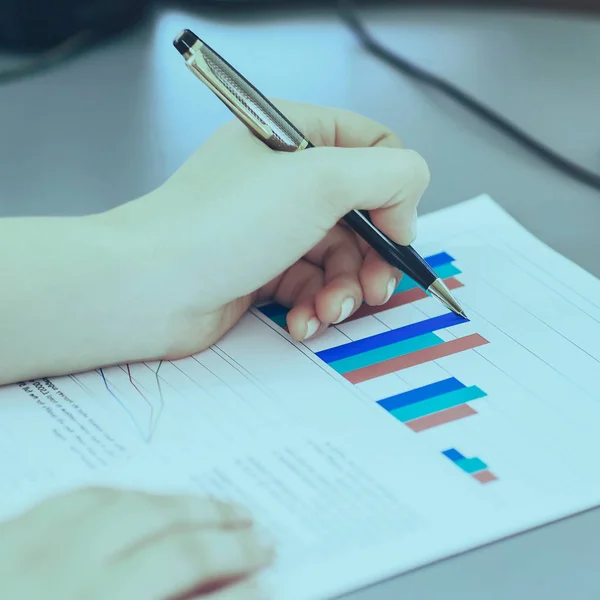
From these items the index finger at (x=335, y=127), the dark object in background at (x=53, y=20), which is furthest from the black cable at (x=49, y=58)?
the index finger at (x=335, y=127)

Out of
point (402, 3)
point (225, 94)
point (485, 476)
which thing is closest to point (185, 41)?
point (225, 94)

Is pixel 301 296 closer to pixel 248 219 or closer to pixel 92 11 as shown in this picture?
pixel 248 219

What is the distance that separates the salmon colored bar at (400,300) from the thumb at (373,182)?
0.04 m

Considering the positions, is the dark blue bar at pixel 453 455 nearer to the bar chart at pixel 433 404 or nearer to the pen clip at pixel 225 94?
the bar chart at pixel 433 404

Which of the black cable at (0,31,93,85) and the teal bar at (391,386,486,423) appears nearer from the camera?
the teal bar at (391,386,486,423)

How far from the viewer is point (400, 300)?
0.48m

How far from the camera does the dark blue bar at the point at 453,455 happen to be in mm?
362

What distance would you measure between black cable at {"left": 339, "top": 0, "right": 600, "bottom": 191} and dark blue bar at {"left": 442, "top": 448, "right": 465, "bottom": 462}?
31 centimetres

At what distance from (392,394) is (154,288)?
13 centimetres

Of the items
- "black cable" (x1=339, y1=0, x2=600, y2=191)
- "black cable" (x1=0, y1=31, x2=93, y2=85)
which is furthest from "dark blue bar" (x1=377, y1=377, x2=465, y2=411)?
"black cable" (x1=0, y1=31, x2=93, y2=85)

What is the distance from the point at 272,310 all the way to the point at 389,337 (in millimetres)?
70

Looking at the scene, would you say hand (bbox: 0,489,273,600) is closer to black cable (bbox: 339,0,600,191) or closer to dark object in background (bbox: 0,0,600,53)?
black cable (bbox: 339,0,600,191)

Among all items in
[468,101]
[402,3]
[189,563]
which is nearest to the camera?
[189,563]

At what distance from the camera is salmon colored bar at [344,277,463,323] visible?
0.47 metres
